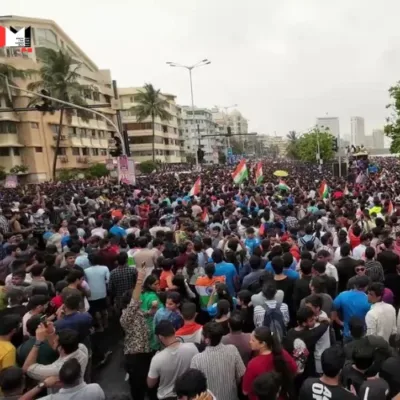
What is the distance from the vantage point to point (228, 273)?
6.20 m

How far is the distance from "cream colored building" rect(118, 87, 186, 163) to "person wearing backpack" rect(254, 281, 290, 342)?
60.4 meters

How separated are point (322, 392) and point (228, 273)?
3.11 meters

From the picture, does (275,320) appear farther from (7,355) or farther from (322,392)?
(7,355)

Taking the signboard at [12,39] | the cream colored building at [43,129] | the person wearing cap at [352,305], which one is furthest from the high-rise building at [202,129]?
the person wearing cap at [352,305]

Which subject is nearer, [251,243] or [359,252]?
[359,252]

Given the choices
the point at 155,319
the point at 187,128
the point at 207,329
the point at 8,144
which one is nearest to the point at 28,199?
the point at 155,319

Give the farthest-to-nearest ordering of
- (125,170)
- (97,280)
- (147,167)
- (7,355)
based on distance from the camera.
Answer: (147,167) → (125,170) → (97,280) → (7,355)

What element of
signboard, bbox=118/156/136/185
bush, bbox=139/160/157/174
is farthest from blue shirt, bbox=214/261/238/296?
bush, bbox=139/160/157/174

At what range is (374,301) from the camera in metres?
4.65

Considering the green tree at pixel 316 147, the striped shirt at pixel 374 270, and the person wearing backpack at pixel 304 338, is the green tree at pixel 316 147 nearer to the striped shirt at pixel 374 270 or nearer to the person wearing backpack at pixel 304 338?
the striped shirt at pixel 374 270

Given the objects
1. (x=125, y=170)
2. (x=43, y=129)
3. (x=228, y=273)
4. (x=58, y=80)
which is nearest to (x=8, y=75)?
(x=58, y=80)

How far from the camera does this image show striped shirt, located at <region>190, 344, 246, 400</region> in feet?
12.2

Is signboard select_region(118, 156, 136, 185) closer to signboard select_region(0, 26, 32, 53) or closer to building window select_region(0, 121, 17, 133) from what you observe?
signboard select_region(0, 26, 32, 53)

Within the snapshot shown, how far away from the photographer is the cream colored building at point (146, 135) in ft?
228
